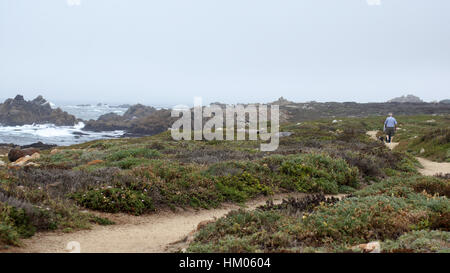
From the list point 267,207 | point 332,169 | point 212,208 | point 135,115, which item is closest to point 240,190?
point 212,208

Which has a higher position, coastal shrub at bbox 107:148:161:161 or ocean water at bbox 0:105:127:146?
coastal shrub at bbox 107:148:161:161

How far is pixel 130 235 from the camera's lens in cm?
730

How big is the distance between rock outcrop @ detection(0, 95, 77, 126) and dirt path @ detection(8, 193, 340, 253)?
82782 millimetres

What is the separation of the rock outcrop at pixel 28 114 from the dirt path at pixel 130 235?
8278cm

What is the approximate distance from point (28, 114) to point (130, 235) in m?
89.4

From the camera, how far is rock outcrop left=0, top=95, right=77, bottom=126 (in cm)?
8131

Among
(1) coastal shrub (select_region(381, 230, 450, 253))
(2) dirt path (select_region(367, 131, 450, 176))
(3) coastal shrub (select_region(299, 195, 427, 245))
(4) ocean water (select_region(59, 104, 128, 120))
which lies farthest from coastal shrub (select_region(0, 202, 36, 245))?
(4) ocean water (select_region(59, 104, 128, 120))

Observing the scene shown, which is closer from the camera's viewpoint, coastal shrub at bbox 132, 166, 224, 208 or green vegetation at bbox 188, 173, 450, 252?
green vegetation at bbox 188, 173, 450, 252

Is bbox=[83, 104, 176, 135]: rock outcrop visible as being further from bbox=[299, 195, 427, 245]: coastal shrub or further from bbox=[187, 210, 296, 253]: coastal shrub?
bbox=[299, 195, 427, 245]: coastal shrub

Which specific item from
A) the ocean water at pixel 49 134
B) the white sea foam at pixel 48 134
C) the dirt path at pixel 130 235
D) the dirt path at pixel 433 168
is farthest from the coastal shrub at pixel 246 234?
the white sea foam at pixel 48 134

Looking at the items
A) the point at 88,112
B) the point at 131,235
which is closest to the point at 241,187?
the point at 131,235
